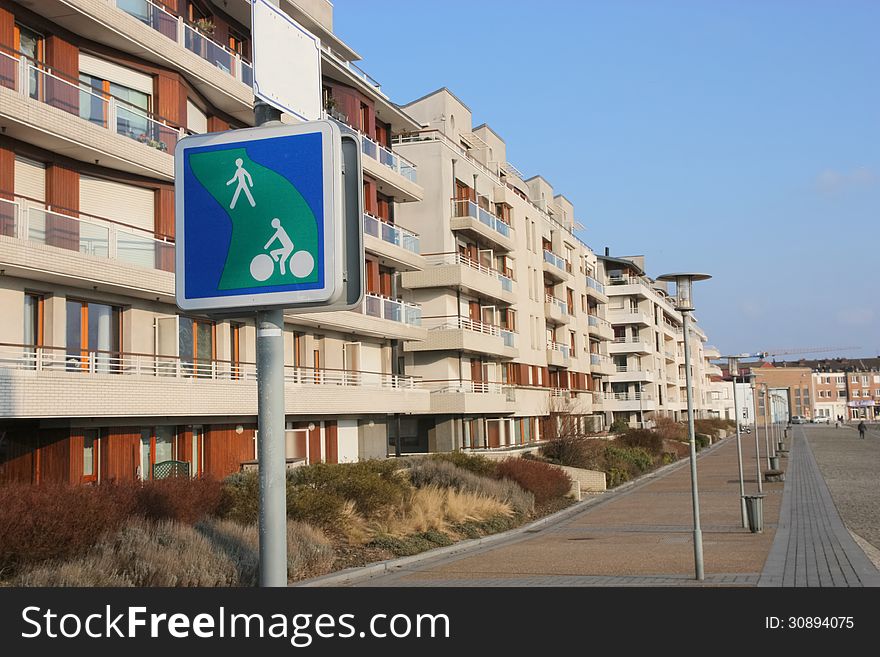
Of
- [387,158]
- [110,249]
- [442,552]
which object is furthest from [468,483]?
[387,158]

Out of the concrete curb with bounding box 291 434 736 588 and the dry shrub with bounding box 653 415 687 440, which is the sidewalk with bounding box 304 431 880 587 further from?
Answer: the dry shrub with bounding box 653 415 687 440

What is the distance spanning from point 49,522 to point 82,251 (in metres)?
10.9

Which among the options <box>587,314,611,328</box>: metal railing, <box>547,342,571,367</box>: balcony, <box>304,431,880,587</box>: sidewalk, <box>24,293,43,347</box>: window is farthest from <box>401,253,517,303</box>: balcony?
<box>587,314,611,328</box>: metal railing

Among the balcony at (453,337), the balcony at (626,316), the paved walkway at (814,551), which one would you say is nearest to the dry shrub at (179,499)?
the paved walkway at (814,551)

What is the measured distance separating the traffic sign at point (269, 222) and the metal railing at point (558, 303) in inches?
2249

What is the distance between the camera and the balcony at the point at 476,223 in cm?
4456

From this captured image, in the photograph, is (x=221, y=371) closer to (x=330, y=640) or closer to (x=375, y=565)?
(x=375, y=565)

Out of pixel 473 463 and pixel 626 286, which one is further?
pixel 626 286

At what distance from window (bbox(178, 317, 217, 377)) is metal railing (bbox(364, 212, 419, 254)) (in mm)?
9515

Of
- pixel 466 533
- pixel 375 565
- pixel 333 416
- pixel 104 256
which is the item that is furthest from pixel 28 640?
pixel 333 416

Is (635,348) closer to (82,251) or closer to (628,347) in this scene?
(628,347)

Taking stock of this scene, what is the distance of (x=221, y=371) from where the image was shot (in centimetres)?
2614

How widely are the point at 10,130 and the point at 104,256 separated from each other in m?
3.30

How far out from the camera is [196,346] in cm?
2584
